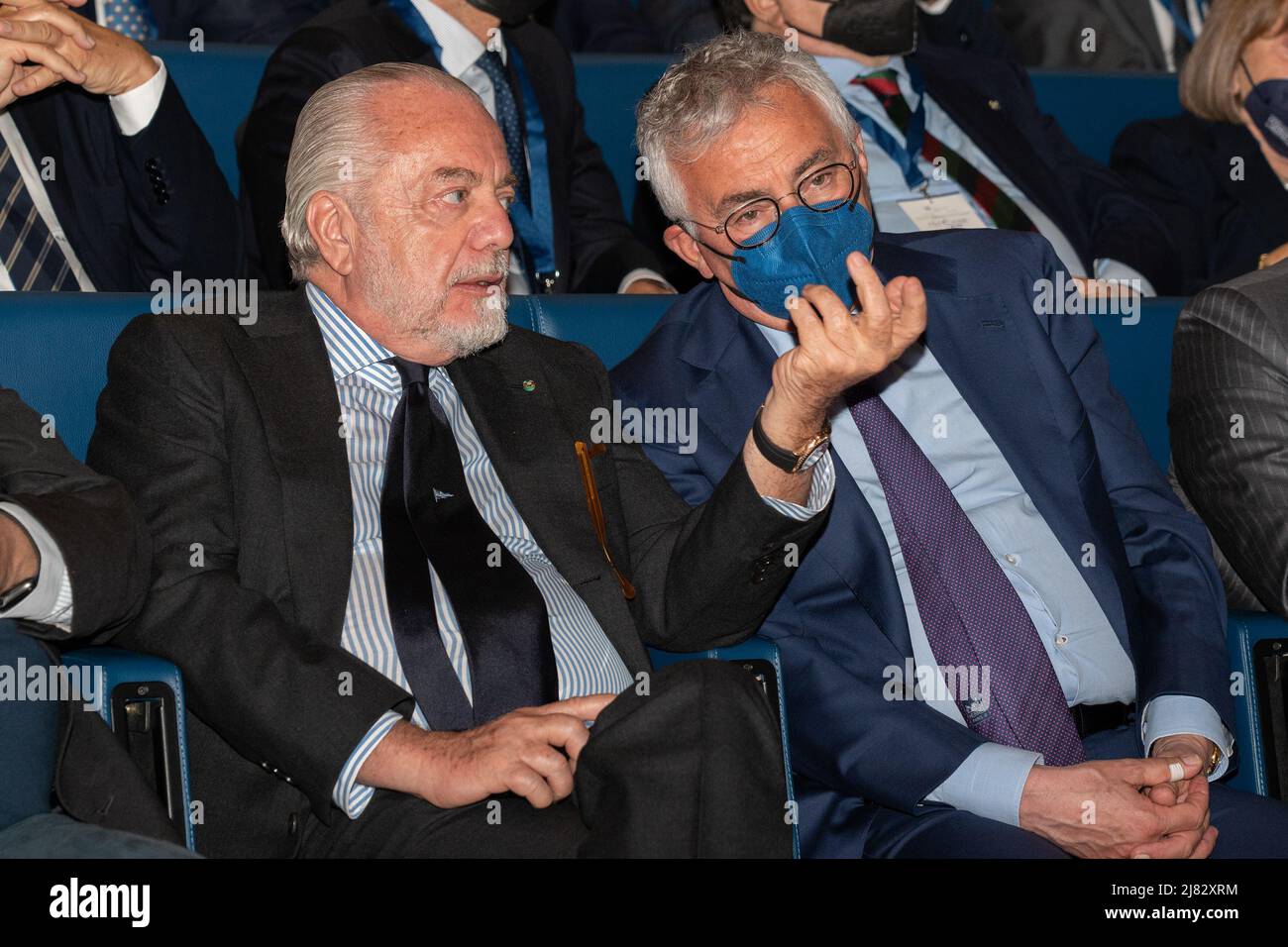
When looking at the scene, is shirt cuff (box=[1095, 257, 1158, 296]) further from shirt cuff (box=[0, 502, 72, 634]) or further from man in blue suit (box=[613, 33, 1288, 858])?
shirt cuff (box=[0, 502, 72, 634])

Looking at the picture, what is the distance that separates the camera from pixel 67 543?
1.72m

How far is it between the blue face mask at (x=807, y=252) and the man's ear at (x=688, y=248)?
121mm

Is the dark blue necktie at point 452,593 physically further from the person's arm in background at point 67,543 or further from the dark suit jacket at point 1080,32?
the dark suit jacket at point 1080,32

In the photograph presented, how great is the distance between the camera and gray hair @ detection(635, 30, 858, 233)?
2189 mm

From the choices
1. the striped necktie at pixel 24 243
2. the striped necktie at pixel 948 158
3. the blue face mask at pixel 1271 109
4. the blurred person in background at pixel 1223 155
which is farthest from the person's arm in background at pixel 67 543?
the blue face mask at pixel 1271 109

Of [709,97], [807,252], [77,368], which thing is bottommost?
[77,368]

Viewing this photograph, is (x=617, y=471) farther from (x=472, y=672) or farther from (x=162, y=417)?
(x=162, y=417)

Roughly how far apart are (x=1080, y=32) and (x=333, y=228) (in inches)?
116

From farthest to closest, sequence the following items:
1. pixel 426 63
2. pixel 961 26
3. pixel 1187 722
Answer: pixel 961 26
pixel 426 63
pixel 1187 722

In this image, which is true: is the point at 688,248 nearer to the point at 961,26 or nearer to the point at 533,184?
the point at 533,184

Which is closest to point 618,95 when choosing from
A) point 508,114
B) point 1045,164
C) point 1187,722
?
point 508,114
